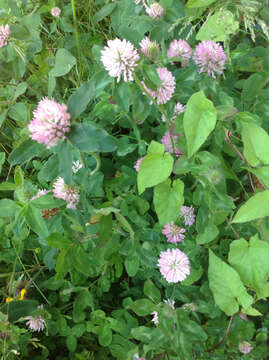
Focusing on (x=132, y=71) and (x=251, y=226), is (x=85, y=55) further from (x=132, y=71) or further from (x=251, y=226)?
(x=251, y=226)

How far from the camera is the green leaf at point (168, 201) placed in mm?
658

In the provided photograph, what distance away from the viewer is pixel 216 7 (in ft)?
2.64

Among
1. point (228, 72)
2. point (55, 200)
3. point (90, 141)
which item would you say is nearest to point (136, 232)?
point (55, 200)

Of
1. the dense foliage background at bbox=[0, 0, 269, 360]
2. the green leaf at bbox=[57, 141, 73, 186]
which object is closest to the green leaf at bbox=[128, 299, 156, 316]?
the dense foliage background at bbox=[0, 0, 269, 360]

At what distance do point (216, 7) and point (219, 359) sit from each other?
0.79 metres

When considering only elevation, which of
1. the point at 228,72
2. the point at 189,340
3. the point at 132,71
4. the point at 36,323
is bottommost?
the point at 36,323

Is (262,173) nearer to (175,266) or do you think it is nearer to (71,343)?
(175,266)

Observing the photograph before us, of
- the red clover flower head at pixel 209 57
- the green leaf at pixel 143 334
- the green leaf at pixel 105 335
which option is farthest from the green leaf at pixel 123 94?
the green leaf at pixel 105 335

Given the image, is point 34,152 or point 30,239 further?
point 30,239

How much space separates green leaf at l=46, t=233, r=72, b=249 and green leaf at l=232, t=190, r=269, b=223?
351 millimetres

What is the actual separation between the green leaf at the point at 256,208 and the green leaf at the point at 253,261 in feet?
0.16

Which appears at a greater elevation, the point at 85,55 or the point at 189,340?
the point at 85,55

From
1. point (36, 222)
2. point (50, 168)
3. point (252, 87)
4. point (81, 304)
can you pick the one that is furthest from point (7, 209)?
point (252, 87)

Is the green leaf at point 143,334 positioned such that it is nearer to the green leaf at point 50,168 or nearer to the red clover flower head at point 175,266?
the red clover flower head at point 175,266
